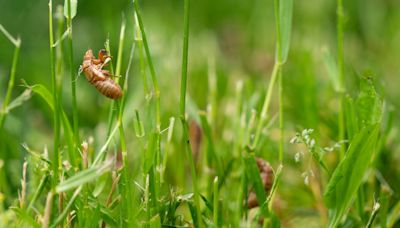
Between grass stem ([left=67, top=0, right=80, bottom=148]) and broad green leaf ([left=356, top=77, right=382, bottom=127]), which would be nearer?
grass stem ([left=67, top=0, right=80, bottom=148])

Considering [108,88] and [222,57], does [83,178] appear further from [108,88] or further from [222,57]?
[222,57]

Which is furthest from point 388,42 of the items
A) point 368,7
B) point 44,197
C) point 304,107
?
point 44,197

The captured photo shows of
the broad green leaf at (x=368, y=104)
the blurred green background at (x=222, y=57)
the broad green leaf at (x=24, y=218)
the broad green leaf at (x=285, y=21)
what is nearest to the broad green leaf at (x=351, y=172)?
the broad green leaf at (x=368, y=104)

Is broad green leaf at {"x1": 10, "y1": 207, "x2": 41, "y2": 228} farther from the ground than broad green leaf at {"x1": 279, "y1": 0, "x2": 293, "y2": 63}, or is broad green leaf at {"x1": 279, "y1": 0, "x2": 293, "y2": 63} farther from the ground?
broad green leaf at {"x1": 279, "y1": 0, "x2": 293, "y2": 63}

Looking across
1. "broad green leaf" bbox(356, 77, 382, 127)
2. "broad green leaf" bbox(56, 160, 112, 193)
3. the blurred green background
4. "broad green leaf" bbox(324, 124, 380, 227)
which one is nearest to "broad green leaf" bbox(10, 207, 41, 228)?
"broad green leaf" bbox(56, 160, 112, 193)

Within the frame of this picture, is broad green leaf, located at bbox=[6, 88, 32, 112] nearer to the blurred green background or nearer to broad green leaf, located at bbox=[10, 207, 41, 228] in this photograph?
broad green leaf, located at bbox=[10, 207, 41, 228]

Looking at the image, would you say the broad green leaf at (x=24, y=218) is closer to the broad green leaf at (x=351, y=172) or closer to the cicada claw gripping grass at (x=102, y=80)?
the cicada claw gripping grass at (x=102, y=80)

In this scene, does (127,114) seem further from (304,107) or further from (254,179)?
(254,179)
